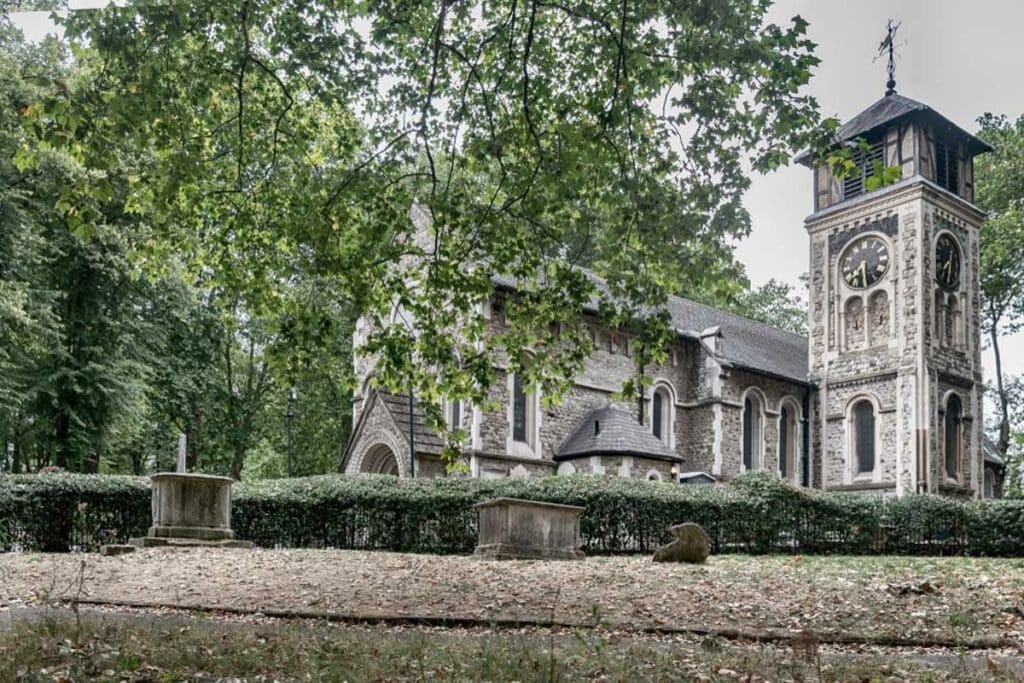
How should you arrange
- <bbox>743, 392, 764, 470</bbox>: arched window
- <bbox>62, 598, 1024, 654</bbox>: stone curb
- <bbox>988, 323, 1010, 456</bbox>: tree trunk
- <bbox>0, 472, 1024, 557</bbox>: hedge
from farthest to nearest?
<bbox>988, 323, 1010, 456</bbox>: tree trunk < <bbox>743, 392, 764, 470</bbox>: arched window < <bbox>0, 472, 1024, 557</bbox>: hedge < <bbox>62, 598, 1024, 654</bbox>: stone curb

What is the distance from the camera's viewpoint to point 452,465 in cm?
990

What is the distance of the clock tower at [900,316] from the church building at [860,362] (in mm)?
52

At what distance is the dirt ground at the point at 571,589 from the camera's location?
28.2 feet

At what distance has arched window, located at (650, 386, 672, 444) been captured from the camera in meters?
31.4

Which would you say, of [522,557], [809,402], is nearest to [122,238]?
[522,557]

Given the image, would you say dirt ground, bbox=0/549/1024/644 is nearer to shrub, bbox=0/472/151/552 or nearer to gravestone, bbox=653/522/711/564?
gravestone, bbox=653/522/711/564

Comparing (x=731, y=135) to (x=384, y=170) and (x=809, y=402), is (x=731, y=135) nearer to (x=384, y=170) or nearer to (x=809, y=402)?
(x=384, y=170)

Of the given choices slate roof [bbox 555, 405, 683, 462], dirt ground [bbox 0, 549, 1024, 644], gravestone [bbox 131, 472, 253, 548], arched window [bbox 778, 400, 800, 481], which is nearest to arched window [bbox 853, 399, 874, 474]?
arched window [bbox 778, 400, 800, 481]

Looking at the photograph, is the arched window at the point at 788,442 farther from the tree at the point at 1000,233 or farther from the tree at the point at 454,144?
the tree at the point at 454,144

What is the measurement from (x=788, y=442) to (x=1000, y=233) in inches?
466

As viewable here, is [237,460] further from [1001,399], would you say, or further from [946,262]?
[1001,399]

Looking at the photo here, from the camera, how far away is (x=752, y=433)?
1313 inches

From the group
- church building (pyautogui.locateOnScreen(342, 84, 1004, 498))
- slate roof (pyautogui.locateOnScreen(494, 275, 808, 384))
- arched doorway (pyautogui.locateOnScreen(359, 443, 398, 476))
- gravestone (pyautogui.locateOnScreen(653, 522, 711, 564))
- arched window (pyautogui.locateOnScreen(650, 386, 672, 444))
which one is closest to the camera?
gravestone (pyautogui.locateOnScreen(653, 522, 711, 564))

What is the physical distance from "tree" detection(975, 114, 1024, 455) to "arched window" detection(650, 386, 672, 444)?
47.1ft
